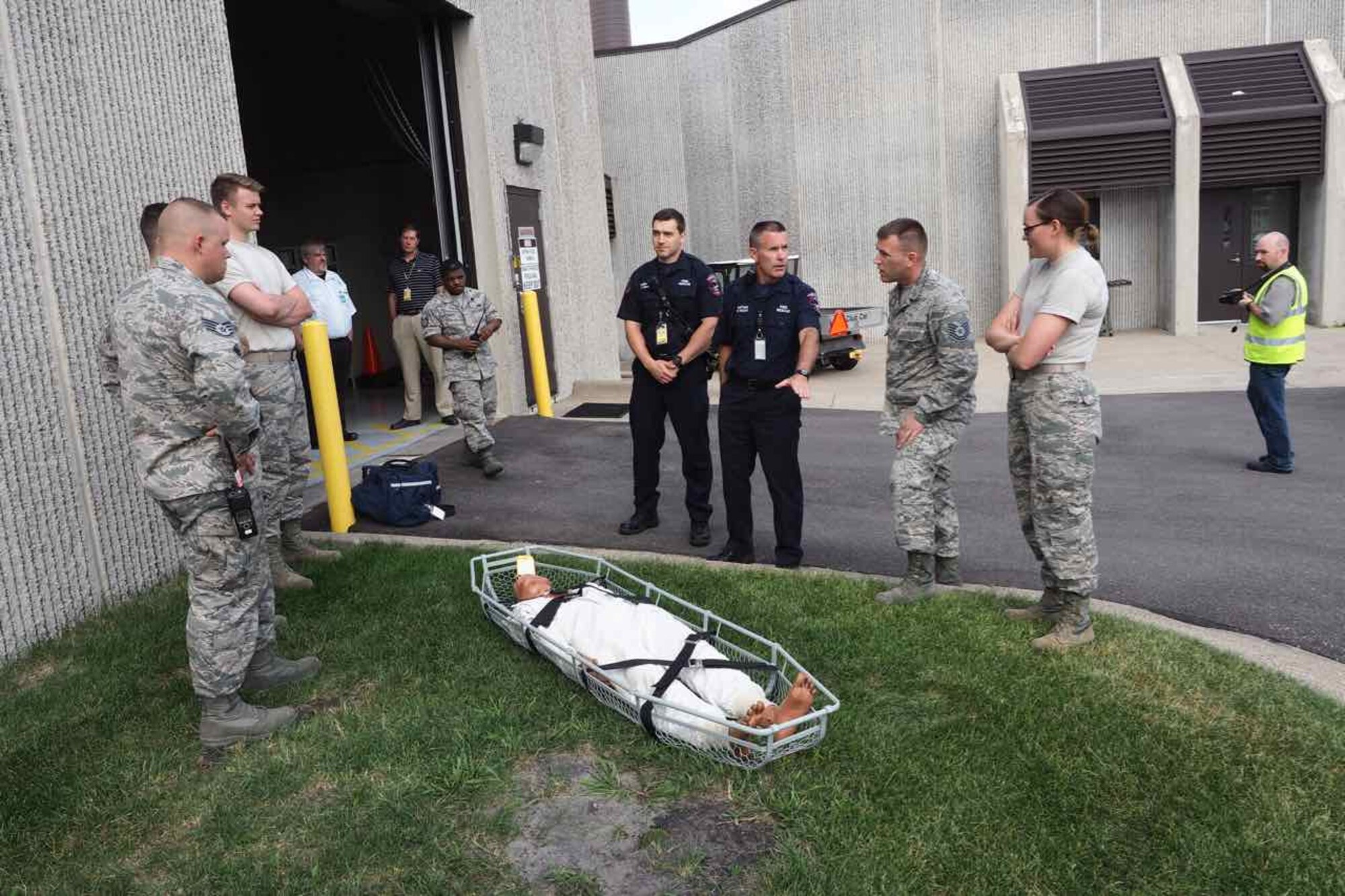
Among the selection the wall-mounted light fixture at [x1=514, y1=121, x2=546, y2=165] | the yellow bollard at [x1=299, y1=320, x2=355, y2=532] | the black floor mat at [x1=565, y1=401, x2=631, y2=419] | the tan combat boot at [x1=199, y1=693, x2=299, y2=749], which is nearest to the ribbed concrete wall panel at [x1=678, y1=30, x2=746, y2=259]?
the wall-mounted light fixture at [x1=514, y1=121, x2=546, y2=165]

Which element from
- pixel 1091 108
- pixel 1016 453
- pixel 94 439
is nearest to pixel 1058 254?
pixel 1016 453

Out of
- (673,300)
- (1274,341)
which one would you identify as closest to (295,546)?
(673,300)

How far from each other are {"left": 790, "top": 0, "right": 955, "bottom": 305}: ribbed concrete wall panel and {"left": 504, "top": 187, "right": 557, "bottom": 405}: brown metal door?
9.08 meters

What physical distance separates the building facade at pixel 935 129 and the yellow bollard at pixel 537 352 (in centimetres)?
1017

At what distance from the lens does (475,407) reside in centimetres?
812

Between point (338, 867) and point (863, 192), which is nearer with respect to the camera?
point (338, 867)

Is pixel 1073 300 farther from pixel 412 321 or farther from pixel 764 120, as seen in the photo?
pixel 764 120

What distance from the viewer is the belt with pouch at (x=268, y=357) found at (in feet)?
16.6

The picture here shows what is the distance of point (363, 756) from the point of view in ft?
11.6

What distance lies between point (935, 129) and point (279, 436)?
53.3 feet

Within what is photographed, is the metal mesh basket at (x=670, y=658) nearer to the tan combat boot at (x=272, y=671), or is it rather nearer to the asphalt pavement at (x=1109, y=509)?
the tan combat boot at (x=272, y=671)

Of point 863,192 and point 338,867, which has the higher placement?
point 863,192

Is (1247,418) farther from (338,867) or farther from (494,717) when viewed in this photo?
(338,867)

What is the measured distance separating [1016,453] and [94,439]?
4.71 m
